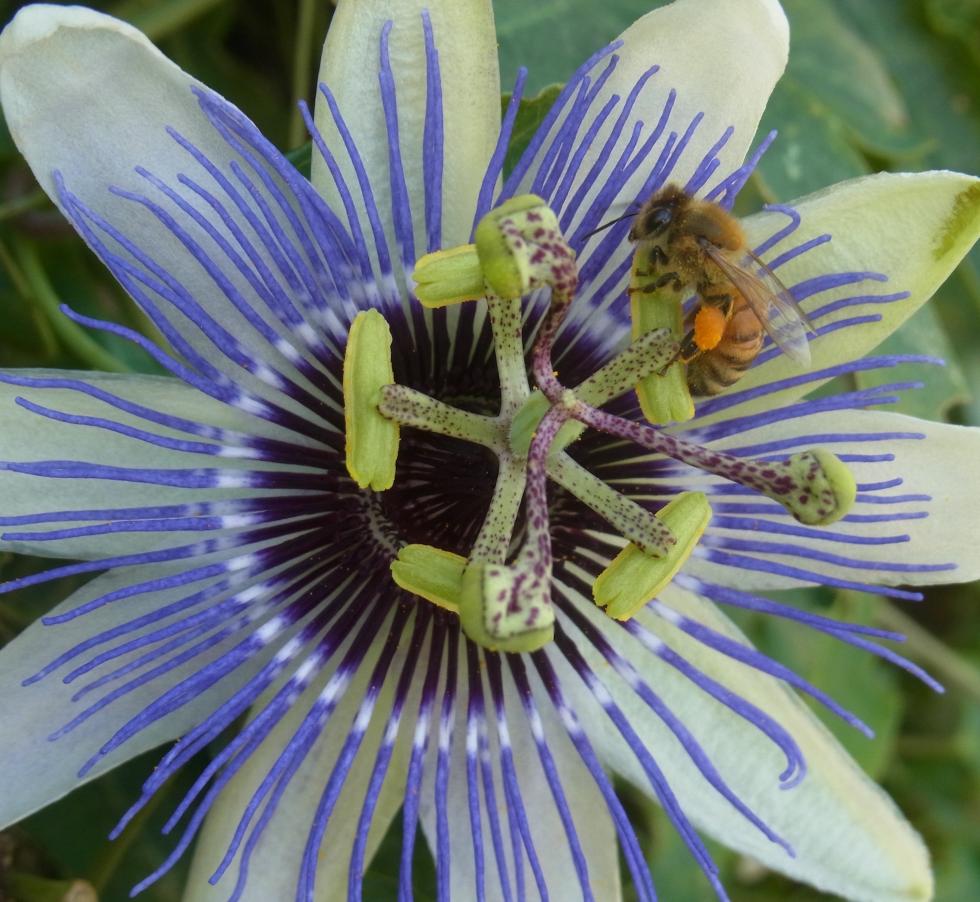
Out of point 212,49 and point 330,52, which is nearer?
point 330,52

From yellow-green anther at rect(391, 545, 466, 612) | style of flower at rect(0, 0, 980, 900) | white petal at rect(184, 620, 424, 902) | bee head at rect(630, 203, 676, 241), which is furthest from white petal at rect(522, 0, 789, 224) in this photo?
white petal at rect(184, 620, 424, 902)

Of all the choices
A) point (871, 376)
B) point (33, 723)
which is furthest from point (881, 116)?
point (33, 723)

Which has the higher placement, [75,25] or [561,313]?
[75,25]

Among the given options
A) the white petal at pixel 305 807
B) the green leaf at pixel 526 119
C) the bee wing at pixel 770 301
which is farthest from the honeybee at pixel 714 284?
the white petal at pixel 305 807

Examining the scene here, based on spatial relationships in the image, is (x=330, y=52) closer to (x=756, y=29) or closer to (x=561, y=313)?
(x=561, y=313)

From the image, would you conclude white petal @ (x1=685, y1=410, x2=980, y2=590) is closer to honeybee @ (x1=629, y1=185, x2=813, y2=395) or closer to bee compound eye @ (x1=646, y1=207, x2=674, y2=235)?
honeybee @ (x1=629, y1=185, x2=813, y2=395)

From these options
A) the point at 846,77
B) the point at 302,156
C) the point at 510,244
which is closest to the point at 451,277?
the point at 510,244

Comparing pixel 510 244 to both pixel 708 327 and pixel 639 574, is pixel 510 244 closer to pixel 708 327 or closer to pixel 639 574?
pixel 708 327
